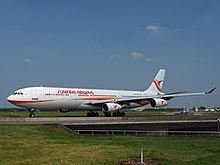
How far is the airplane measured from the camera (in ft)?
141

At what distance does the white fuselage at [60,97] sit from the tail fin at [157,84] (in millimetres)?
8923

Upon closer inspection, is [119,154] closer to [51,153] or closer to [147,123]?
[51,153]

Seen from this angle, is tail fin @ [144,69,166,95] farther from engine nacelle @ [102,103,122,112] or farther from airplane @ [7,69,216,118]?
engine nacelle @ [102,103,122,112]

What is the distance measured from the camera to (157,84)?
63.8 m

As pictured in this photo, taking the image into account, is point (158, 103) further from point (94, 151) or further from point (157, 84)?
point (94, 151)

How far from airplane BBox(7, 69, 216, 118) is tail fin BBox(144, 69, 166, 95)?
10.5 ft

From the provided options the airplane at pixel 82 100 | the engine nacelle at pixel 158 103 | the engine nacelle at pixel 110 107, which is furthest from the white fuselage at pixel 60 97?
the engine nacelle at pixel 158 103

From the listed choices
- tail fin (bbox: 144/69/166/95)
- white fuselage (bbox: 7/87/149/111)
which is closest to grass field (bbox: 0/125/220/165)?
white fuselage (bbox: 7/87/149/111)

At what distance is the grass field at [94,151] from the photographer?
14.8 metres

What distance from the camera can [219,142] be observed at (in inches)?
880

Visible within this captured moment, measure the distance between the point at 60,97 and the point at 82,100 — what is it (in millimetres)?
3710

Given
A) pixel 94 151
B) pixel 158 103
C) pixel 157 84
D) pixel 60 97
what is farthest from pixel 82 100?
pixel 94 151

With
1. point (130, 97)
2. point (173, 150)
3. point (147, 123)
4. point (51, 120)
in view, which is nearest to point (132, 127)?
point (147, 123)

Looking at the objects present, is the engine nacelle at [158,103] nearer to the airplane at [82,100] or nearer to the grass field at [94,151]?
the airplane at [82,100]
